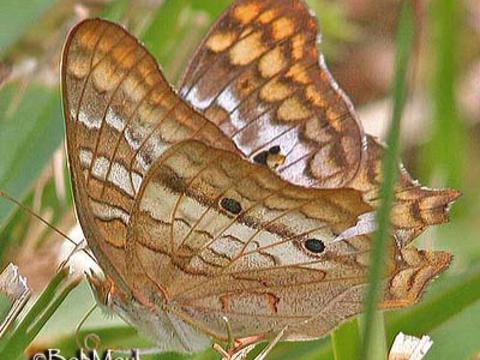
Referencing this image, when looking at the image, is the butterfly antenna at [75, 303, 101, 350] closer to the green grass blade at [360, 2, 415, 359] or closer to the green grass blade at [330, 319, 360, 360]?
the green grass blade at [330, 319, 360, 360]

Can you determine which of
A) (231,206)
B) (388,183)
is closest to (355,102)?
(231,206)

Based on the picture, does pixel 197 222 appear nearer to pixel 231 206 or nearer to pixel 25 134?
pixel 231 206

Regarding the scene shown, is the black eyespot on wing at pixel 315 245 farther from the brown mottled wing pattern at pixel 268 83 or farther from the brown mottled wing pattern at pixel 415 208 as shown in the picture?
the brown mottled wing pattern at pixel 268 83

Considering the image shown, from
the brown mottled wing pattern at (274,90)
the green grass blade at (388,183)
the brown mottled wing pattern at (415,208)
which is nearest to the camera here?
the green grass blade at (388,183)

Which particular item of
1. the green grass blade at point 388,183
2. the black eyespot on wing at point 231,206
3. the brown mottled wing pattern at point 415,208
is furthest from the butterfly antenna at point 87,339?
the green grass blade at point 388,183

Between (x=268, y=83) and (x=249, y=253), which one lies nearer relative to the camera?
(x=249, y=253)

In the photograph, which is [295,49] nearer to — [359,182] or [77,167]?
[359,182]
